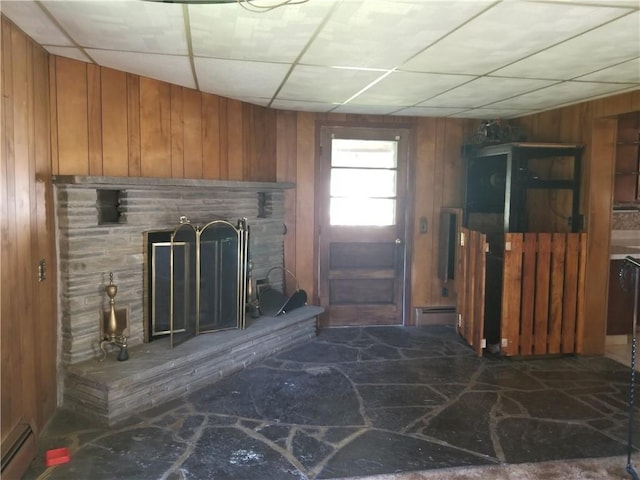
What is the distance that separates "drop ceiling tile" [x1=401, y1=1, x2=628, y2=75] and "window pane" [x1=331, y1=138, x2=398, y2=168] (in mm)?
1926

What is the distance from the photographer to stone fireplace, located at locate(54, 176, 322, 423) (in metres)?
2.98

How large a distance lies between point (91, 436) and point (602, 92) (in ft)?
13.4

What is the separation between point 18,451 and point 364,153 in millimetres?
3721

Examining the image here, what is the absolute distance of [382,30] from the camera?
2.34 meters

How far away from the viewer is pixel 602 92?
12.0ft

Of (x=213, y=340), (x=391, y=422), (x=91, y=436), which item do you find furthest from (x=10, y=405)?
(x=391, y=422)

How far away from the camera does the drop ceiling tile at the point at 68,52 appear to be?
2.76m

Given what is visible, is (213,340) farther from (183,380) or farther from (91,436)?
(91,436)

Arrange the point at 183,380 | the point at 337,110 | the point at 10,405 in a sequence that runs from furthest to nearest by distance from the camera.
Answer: the point at 337,110 < the point at 183,380 < the point at 10,405

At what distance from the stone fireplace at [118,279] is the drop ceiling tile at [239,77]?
71 centimetres

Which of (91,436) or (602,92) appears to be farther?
(602,92)

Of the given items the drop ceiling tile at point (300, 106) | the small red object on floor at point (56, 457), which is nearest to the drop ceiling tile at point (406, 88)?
the drop ceiling tile at point (300, 106)

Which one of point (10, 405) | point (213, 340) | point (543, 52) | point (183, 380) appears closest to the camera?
point (10, 405)

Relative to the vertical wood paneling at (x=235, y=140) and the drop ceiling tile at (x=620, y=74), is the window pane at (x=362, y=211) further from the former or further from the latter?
the drop ceiling tile at (x=620, y=74)
